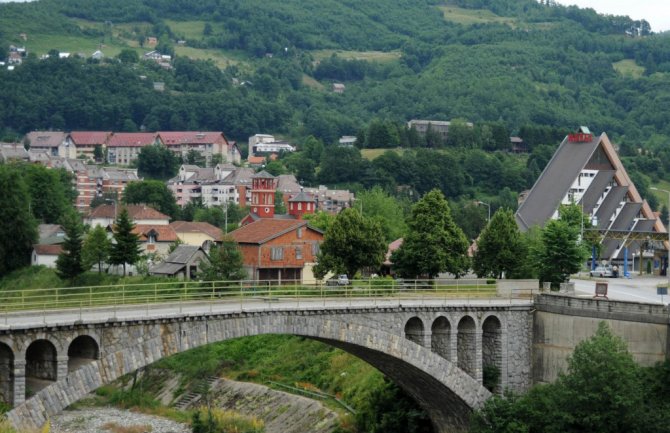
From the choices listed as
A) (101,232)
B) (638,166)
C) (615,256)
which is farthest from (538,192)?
(638,166)

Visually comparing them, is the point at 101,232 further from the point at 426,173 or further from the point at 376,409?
the point at 426,173

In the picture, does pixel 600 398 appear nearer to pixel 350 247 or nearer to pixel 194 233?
pixel 350 247

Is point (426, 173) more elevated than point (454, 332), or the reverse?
point (426, 173)

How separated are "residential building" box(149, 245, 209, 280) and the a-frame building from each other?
26.7m

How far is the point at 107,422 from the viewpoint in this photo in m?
73.1

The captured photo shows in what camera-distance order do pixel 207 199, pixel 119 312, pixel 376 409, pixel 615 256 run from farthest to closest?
pixel 207 199 → pixel 615 256 → pixel 376 409 → pixel 119 312

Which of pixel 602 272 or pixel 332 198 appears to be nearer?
pixel 602 272

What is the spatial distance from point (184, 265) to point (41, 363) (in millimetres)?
59645

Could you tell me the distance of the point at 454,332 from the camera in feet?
189

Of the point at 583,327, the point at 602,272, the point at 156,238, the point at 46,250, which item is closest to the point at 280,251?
the point at 602,272

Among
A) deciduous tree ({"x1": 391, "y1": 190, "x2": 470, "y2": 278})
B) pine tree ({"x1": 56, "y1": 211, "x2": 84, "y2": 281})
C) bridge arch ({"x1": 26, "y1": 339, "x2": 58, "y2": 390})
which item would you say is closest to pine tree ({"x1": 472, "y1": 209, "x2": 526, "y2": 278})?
deciduous tree ({"x1": 391, "y1": 190, "x2": 470, "y2": 278})

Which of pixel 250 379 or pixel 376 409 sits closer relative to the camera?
pixel 376 409

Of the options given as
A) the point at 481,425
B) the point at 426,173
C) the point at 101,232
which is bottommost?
the point at 481,425

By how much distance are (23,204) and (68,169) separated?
85.2 metres
